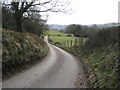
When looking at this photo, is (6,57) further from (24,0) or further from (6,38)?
(24,0)

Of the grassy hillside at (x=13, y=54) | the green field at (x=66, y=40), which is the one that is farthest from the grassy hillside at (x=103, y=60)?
the green field at (x=66, y=40)

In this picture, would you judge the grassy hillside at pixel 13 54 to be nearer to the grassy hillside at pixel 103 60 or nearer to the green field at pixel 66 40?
the grassy hillside at pixel 103 60

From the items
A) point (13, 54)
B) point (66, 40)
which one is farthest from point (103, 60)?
point (66, 40)

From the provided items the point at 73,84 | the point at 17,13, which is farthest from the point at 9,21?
the point at 73,84

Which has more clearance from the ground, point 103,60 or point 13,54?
point 13,54

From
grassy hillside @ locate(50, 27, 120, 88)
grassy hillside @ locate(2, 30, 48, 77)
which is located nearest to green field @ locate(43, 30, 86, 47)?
grassy hillside @ locate(50, 27, 120, 88)

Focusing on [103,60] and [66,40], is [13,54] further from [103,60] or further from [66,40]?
[66,40]

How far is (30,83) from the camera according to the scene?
23.5 ft

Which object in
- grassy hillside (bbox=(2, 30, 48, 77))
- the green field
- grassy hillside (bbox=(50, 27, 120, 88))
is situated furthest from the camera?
the green field

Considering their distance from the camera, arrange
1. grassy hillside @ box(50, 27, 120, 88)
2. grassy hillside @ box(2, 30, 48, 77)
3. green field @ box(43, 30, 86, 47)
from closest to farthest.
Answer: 1. grassy hillside @ box(50, 27, 120, 88)
2. grassy hillside @ box(2, 30, 48, 77)
3. green field @ box(43, 30, 86, 47)

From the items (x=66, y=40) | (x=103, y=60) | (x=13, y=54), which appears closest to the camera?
(x=13, y=54)

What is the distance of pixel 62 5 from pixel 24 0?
14.8 feet

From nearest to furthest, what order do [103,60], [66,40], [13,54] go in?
[13,54] < [103,60] < [66,40]

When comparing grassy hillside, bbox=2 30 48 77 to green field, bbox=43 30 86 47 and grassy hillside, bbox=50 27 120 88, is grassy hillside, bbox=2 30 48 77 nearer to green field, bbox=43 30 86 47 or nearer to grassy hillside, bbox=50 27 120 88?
grassy hillside, bbox=50 27 120 88
